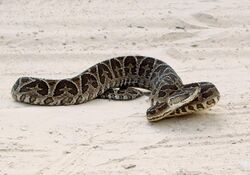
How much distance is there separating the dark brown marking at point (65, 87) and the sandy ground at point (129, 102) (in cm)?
22

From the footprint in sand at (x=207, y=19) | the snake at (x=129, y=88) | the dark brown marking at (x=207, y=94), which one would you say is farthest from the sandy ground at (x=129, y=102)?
the dark brown marking at (x=207, y=94)

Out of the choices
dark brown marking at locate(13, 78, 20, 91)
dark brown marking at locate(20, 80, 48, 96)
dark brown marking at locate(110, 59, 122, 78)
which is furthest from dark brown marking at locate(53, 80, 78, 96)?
dark brown marking at locate(110, 59, 122, 78)

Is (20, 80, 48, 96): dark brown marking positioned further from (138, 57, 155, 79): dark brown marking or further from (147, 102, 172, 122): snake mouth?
(138, 57, 155, 79): dark brown marking

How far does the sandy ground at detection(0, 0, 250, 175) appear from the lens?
7.02 m

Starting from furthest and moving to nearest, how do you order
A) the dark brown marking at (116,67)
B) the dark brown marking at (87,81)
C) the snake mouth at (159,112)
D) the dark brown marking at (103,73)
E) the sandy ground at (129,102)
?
the dark brown marking at (116,67) → the dark brown marking at (103,73) → the dark brown marking at (87,81) → the snake mouth at (159,112) → the sandy ground at (129,102)

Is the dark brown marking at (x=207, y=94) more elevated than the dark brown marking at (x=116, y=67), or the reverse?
the dark brown marking at (x=116, y=67)

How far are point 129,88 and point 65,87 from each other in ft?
3.19

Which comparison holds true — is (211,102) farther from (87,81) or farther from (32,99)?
(32,99)

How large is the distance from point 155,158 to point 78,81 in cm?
221

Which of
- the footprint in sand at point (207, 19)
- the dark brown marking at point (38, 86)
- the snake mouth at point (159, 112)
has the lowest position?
the snake mouth at point (159, 112)

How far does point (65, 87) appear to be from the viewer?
8867 mm

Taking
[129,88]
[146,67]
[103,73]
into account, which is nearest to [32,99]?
[103,73]

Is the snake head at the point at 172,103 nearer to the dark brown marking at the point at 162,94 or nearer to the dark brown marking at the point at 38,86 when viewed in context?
the dark brown marking at the point at 162,94

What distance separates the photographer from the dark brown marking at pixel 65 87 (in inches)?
347
